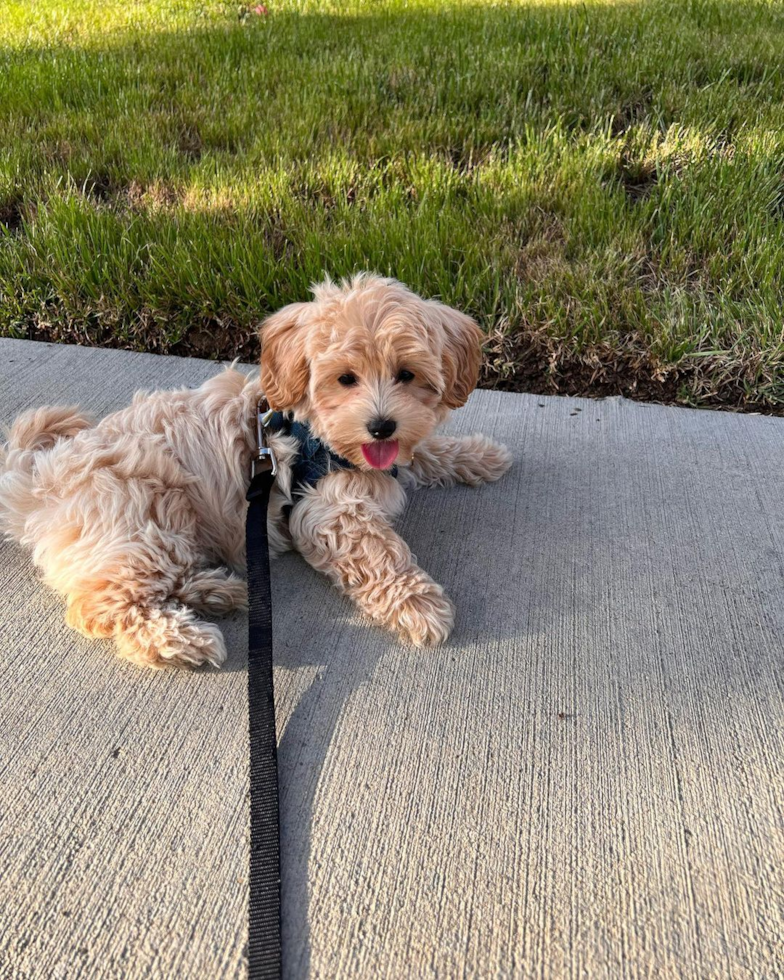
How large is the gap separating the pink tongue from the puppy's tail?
1.21m

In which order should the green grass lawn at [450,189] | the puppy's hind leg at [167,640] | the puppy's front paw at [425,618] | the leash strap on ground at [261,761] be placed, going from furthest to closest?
the green grass lawn at [450,189] < the puppy's front paw at [425,618] < the puppy's hind leg at [167,640] < the leash strap on ground at [261,761]

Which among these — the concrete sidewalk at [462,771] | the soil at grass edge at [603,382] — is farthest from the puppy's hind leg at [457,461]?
the soil at grass edge at [603,382]

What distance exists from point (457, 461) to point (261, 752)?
1721mm

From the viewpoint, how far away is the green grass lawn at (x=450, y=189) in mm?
4480

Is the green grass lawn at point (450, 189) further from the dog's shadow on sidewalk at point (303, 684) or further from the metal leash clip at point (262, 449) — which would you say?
the dog's shadow on sidewalk at point (303, 684)

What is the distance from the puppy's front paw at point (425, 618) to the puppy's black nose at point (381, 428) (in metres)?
0.56

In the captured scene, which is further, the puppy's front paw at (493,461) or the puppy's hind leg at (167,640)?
the puppy's front paw at (493,461)

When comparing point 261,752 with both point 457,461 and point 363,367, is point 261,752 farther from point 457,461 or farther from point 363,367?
point 457,461

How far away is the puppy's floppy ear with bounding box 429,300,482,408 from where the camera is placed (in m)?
2.98

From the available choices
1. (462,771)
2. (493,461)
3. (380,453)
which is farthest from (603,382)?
(462,771)

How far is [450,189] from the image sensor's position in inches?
209

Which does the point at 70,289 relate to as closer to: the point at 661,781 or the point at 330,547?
the point at 330,547

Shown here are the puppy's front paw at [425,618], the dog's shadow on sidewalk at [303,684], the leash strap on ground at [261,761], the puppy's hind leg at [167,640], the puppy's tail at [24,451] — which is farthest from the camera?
the puppy's tail at [24,451]

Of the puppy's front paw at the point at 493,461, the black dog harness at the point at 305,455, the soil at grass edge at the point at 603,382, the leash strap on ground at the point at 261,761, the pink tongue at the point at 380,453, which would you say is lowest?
the soil at grass edge at the point at 603,382
